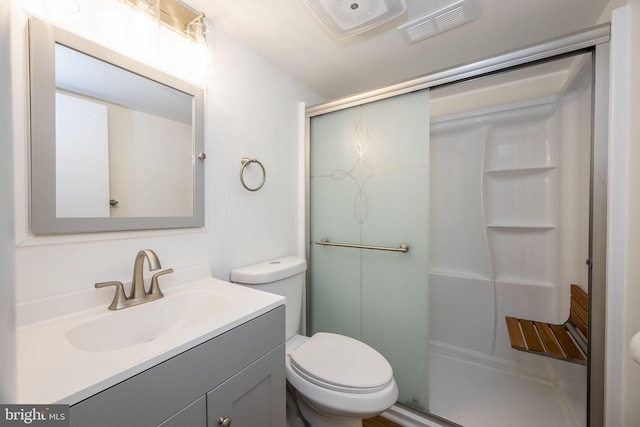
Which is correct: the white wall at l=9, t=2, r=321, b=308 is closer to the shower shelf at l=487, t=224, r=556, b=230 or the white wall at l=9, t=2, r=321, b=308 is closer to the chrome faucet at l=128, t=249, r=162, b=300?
the chrome faucet at l=128, t=249, r=162, b=300

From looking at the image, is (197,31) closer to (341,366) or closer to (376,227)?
(376,227)

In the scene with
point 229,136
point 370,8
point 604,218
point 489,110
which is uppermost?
point 370,8

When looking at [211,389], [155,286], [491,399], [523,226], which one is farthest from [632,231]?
[155,286]

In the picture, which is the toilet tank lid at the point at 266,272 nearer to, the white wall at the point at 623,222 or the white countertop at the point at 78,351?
the white countertop at the point at 78,351

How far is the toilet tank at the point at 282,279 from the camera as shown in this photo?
48.6 inches

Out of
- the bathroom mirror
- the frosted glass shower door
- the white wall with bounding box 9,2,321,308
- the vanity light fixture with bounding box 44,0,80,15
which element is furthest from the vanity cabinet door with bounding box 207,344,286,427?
the vanity light fixture with bounding box 44,0,80,15

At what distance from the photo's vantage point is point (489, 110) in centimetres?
186

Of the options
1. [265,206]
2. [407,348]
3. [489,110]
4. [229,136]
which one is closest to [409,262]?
[407,348]

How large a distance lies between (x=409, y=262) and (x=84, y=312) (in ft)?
4.76

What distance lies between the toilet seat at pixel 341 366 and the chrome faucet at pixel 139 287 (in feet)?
2.18

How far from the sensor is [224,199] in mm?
→ 1266

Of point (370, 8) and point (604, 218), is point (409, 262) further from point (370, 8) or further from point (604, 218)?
point (370, 8)

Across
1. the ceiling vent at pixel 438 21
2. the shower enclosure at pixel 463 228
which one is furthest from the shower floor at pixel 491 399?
the ceiling vent at pixel 438 21

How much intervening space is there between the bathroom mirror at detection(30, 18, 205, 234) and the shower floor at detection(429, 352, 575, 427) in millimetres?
1831
